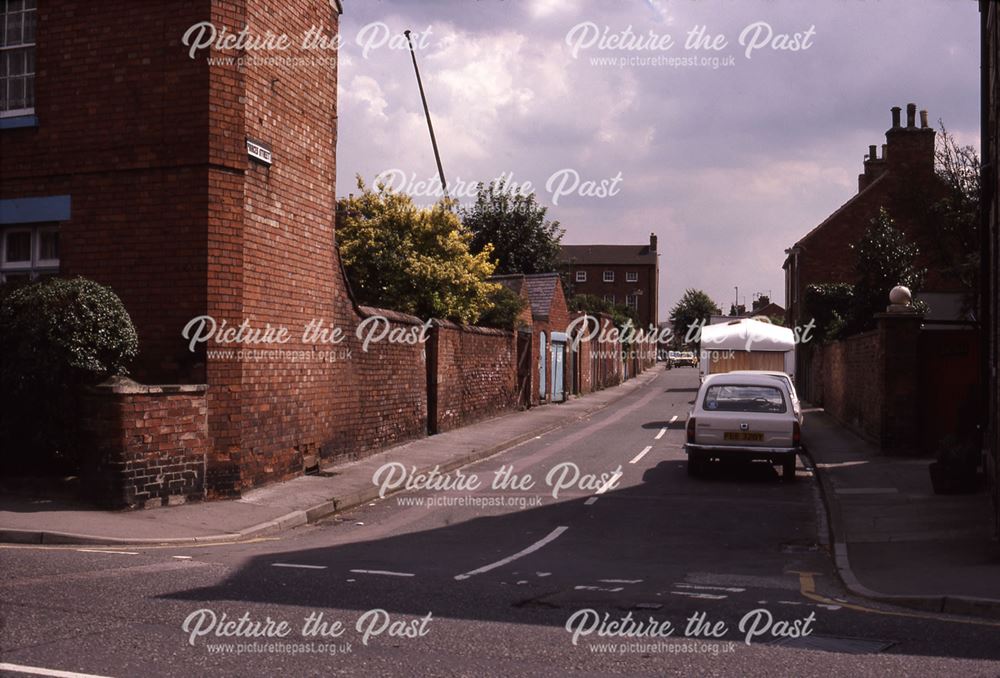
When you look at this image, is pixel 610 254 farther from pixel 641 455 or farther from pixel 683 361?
pixel 641 455

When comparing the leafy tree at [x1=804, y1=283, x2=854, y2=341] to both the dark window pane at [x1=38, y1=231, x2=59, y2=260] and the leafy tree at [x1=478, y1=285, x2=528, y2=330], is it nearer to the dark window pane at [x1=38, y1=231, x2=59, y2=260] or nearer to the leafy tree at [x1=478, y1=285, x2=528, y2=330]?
the leafy tree at [x1=478, y1=285, x2=528, y2=330]

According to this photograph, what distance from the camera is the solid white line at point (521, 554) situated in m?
8.85

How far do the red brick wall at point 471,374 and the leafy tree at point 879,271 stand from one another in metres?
10.8

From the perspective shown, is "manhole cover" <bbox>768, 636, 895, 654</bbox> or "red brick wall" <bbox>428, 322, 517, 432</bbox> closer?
"manhole cover" <bbox>768, 636, 895, 654</bbox>

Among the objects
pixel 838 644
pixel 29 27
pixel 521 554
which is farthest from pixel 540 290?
pixel 838 644

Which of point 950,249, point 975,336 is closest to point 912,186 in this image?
point 950,249

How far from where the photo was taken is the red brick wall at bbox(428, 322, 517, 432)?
2278 centimetres

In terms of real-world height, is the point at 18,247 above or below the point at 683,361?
above

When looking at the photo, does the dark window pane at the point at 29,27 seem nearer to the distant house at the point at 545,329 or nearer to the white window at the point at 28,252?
the white window at the point at 28,252

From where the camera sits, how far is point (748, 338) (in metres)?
25.6

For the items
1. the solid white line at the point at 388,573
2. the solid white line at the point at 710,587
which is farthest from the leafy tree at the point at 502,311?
the solid white line at the point at 710,587

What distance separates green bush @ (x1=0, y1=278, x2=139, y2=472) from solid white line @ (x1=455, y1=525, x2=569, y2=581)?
18.6ft

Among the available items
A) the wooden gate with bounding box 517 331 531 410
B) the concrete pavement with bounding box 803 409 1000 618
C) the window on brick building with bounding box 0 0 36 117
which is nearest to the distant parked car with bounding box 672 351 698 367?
the wooden gate with bounding box 517 331 531 410

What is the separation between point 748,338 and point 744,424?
10.3m
